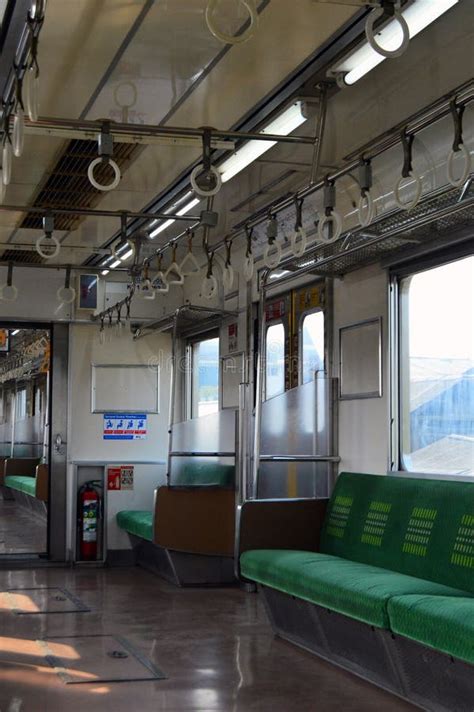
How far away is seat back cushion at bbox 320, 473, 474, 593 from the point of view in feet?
16.4

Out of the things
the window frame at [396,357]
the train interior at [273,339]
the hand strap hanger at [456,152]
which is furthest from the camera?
the window frame at [396,357]

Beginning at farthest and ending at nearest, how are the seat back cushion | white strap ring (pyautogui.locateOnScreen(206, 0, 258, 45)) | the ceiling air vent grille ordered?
the ceiling air vent grille, the seat back cushion, white strap ring (pyautogui.locateOnScreen(206, 0, 258, 45))

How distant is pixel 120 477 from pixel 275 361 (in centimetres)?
261

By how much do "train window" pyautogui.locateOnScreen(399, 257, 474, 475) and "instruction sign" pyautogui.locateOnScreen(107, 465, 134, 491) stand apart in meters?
4.28

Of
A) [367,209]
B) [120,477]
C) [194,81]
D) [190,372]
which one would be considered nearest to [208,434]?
[120,477]

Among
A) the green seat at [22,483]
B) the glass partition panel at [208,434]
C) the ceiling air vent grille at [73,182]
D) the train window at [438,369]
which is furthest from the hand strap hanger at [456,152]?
the green seat at [22,483]

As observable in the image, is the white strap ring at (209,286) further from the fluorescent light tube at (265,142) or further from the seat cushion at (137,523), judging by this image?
the seat cushion at (137,523)

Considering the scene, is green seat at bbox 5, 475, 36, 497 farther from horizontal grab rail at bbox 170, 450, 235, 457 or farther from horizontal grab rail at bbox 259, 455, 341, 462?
horizontal grab rail at bbox 259, 455, 341, 462

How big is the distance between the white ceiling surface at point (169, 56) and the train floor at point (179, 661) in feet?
9.21

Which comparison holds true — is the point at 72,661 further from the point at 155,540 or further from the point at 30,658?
the point at 155,540

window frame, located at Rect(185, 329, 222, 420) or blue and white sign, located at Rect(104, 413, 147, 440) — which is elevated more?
window frame, located at Rect(185, 329, 222, 420)

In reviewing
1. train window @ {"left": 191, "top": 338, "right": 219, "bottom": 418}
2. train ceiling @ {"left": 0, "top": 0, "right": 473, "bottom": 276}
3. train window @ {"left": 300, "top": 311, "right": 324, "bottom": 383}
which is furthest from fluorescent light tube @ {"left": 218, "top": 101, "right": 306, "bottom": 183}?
train window @ {"left": 191, "top": 338, "right": 219, "bottom": 418}

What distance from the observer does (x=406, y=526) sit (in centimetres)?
550

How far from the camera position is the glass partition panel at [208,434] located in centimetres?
803
